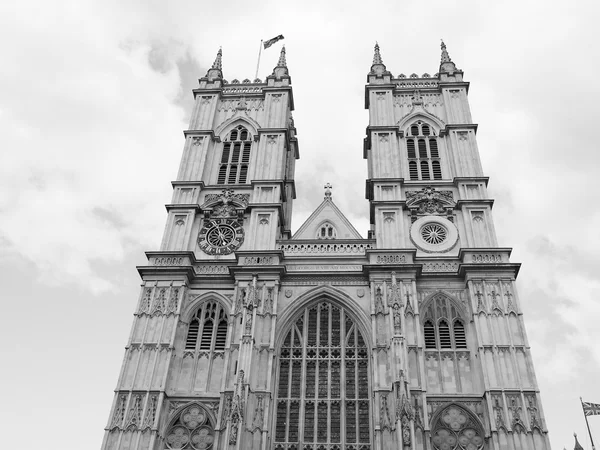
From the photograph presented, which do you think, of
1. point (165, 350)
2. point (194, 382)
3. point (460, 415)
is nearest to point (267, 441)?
point (194, 382)

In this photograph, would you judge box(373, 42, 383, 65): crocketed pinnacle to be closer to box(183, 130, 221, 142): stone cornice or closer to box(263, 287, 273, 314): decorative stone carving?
box(183, 130, 221, 142): stone cornice

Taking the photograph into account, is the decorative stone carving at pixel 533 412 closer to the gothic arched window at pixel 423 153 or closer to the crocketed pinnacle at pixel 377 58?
the gothic arched window at pixel 423 153

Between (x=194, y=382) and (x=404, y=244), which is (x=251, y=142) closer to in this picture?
(x=404, y=244)

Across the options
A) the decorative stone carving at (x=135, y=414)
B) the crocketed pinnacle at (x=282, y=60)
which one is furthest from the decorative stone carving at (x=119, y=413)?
the crocketed pinnacle at (x=282, y=60)

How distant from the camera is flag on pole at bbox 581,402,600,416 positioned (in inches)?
1200

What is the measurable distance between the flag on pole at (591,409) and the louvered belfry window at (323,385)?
13.4m

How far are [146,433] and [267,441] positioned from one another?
15.5ft

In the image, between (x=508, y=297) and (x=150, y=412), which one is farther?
(x=508, y=297)

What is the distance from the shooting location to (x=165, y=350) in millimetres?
25359

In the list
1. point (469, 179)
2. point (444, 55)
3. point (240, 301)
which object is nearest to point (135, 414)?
point (240, 301)

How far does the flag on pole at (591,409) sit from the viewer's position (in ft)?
100

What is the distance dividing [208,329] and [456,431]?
11.3 meters

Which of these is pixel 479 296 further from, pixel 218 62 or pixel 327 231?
pixel 218 62

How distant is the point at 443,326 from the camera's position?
26234 millimetres
